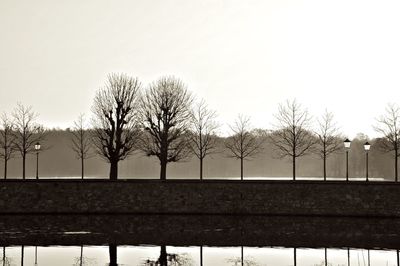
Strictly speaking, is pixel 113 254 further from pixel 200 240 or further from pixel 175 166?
pixel 175 166

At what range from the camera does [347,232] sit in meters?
37.8

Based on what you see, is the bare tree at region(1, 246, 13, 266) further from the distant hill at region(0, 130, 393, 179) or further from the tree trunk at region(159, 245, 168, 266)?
the distant hill at region(0, 130, 393, 179)

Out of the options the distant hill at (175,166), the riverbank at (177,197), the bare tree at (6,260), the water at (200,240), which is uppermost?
the distant hill at (175,166)

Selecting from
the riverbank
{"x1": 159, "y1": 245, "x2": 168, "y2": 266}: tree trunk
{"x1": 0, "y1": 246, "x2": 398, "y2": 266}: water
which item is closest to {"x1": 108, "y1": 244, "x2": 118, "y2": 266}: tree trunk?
{"x1": 0, "y1": 246, "x2": 398, "y2": 266}: water

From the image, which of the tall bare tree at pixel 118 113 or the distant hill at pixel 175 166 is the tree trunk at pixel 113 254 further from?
the distant hill at pixel 175 166

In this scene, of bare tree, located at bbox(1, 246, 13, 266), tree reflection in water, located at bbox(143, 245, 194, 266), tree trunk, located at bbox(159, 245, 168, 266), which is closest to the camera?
bare tree, located at bbox(1, 246, 13, 266)

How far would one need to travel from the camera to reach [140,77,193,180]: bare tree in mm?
60953

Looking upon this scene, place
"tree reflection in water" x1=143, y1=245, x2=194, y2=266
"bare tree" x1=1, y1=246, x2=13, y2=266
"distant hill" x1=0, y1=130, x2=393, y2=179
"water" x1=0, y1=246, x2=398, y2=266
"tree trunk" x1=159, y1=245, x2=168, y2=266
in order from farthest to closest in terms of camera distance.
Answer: "distant hill" x1=0, y1=130, x2=393, y2=179
"water" x1=0, y1=246, x2=398, y2=266
"tree trunk" x1=159, y1=245, x2=168, y2=266
"tree reflection in water" x1=143, y1=245, x2=194, y2=266
"bare tree" x1=1, y1=246, x2=13, y2=266

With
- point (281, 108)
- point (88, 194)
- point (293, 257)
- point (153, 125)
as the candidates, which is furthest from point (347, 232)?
point (281, 108)

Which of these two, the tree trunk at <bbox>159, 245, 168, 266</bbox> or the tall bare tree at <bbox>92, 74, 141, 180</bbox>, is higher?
the tall bare tree at <bbox>92, 74, 141, 180</bbox>

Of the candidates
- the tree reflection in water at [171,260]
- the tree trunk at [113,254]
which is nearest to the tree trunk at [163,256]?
the tree reflection in water at [171,260]

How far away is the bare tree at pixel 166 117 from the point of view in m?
61.0

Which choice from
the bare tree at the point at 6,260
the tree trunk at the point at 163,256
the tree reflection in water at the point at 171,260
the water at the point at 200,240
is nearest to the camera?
the bare tree at the point at 6,260

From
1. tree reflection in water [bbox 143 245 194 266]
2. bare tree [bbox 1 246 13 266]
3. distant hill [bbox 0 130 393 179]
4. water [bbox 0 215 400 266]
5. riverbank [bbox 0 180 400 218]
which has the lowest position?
bare tree [bbox 1 246 13 266]
